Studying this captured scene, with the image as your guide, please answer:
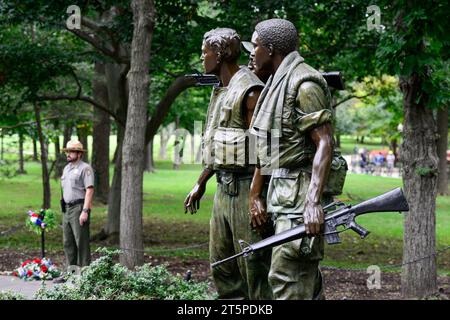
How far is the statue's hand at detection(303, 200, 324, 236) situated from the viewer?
4941mm

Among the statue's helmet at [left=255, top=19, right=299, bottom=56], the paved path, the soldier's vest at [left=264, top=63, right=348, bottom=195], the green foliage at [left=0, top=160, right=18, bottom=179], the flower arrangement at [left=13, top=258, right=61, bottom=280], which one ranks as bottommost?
the paved path

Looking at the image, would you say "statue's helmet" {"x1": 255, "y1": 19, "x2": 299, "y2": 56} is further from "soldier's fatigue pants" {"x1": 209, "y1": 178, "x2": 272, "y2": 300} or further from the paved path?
the paved path

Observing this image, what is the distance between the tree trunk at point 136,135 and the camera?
10938 mm

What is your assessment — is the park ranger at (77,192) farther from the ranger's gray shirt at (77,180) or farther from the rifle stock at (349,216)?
the rifle stock at (349,216)

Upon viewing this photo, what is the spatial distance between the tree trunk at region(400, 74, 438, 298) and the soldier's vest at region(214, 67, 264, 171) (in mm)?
4689

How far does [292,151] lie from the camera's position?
528cm

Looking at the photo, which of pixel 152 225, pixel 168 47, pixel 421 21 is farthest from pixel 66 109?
pixel 421 21

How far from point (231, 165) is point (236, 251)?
0.69 metres

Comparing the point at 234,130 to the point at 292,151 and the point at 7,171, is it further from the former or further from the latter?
the point at 7,171

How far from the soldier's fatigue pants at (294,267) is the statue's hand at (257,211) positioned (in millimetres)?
266

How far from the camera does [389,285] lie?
11656 millimetres

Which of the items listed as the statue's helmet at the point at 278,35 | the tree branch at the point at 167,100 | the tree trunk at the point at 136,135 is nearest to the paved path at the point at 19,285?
the tree trunk at the point at 136,135

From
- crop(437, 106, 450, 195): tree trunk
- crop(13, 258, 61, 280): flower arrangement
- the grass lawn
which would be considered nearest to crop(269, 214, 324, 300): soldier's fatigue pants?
crop(13, 258, 61, 280): flower arrangement
